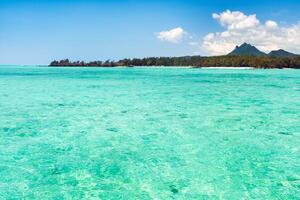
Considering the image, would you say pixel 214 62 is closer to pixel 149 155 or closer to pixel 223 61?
pixel 223 61

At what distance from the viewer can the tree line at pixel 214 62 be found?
9219cm

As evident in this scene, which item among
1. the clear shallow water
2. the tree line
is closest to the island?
the tree line

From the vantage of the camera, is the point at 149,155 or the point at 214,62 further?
the point at 214,62

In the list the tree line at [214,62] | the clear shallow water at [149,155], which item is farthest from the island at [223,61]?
the clear shallow water at [149,155]

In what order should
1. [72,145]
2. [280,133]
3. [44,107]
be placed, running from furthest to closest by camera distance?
[44,107] < [280,133] < [72,145]

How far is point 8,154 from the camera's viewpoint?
6961mm

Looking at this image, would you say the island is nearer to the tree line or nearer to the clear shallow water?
the tree line

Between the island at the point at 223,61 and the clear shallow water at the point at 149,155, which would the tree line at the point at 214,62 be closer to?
the island at the point at 223,61

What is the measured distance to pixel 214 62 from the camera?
110m

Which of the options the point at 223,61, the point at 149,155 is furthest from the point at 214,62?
the point at 149,155

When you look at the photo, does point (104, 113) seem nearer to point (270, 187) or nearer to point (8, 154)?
point (8, 154)

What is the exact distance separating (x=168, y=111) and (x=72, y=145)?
5751 millimetres

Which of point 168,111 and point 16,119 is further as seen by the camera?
point 168,111

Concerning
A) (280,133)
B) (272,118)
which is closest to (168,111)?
(272,118)
